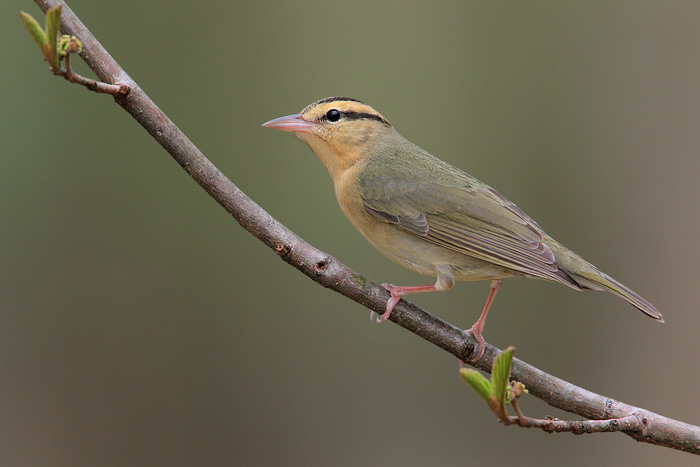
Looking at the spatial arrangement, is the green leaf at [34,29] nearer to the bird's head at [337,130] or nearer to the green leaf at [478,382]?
the green leaf at [478,382]

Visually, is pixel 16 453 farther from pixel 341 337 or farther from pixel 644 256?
pixel 644 256

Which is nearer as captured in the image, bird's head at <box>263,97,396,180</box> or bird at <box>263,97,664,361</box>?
bird at <box>263,97,664,361</box>

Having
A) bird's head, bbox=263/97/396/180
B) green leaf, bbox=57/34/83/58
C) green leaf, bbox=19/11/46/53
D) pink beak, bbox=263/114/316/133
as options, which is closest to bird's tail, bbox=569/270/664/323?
bird's head, bbox=263/97/396/180

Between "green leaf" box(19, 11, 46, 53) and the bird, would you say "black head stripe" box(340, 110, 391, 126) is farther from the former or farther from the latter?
"green leaf" box(19, 11, 46, 53)

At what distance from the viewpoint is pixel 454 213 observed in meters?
4.38

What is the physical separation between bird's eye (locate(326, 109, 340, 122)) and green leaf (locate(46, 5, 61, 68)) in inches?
103

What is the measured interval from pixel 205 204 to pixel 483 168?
10.8 ft

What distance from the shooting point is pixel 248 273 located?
306 inches

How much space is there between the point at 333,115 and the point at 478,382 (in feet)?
9.64

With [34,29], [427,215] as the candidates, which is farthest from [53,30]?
[427,215]

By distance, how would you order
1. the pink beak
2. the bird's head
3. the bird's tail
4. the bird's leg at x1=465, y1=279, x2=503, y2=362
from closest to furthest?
the bird's leg at x1=465, y1=279, x2=503, y2=362, the bird's tail, the pink beak, the bird's head

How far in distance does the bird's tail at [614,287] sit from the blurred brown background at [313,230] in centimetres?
354

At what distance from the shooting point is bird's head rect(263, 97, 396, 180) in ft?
15.3

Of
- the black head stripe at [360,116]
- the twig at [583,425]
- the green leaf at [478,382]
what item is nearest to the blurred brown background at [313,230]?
the black head stripe at [360,116]
